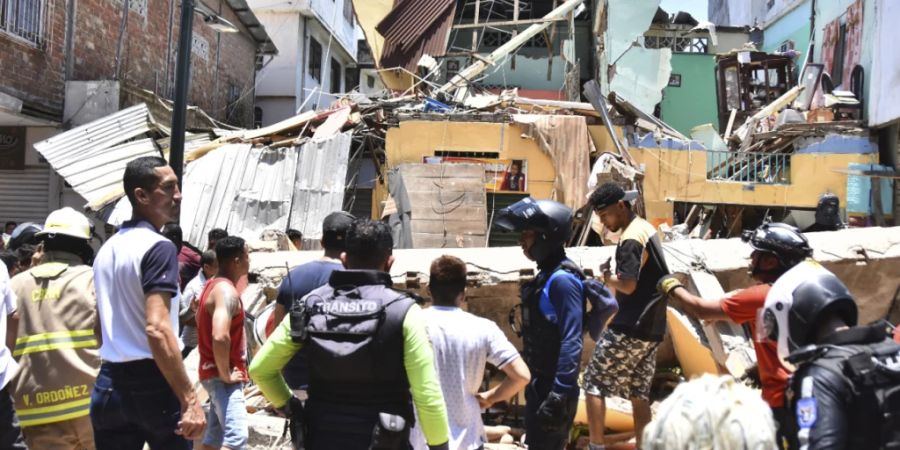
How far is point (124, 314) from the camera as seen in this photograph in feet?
9.95

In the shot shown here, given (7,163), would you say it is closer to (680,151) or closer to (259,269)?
(259,269)

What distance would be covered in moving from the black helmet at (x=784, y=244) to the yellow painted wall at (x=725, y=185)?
508 inches

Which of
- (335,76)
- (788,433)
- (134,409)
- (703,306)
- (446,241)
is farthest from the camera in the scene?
(335,76)

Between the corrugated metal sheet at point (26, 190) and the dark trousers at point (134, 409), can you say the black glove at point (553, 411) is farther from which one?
the corrugated metal sheet at point (26, 190)

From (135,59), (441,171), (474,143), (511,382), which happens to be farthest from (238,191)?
(511,382)

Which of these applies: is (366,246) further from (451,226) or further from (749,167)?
(749,167)

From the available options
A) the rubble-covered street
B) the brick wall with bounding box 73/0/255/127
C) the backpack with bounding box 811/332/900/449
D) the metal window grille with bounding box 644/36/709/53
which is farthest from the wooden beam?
the backpack with bounding box 811/332/900/449

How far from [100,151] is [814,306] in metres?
11.8

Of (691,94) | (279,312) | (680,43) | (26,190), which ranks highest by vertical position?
(680,43)

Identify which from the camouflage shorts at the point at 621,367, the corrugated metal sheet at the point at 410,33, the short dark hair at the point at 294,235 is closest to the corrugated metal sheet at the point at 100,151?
the short dark hair at the point at 294,235

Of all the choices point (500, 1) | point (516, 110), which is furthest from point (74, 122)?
point (500, 1)

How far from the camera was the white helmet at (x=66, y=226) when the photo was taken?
3.71 m

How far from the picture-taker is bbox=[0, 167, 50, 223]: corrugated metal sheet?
13.4 metres

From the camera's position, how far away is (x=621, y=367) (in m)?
A: 4.60
